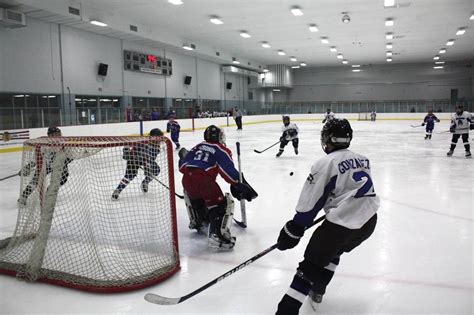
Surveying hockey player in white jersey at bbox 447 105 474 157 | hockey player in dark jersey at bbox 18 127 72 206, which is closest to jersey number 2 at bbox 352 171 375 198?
hockey player in dark jersey at bbox 18 127 72 206

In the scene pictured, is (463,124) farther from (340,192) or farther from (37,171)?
(37,171)

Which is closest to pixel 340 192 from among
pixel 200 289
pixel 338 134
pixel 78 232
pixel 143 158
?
pixel 338 134

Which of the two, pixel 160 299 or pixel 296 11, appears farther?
pixel 296 11

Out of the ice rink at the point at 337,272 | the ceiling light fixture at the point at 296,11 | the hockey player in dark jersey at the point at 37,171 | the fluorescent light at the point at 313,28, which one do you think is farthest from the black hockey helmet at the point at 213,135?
the fluorescent light at the point at 313,28

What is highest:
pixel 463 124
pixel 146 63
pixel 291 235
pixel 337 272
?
pixel 146 63

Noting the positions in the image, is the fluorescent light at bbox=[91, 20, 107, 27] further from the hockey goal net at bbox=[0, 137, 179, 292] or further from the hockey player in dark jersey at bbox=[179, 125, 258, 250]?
the hockey player in dark jersey at bbox=[179, 125, 258, 250]

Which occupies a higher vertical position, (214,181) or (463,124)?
(463,124)

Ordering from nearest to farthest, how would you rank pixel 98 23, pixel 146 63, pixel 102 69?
pixel 98 23 < pixel 102 69 < pixel 146 63

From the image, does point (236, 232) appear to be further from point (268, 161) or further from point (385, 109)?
point (385, 109)

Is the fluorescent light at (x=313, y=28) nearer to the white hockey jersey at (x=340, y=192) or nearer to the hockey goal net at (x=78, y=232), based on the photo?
the hockey goal net at (x=78, y=232)

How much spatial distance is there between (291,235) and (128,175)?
7.77 feet

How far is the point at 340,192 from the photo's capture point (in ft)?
6.21

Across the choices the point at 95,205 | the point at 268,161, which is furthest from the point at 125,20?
the point at 95,205

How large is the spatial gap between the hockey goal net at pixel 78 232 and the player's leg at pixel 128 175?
0.12ft
